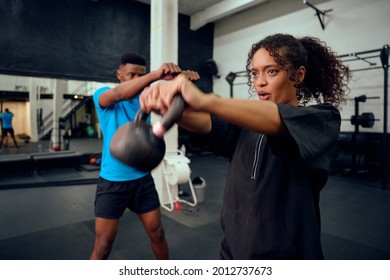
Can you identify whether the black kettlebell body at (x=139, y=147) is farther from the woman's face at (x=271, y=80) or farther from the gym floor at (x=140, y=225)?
the gym floor at (x=140, y=225)

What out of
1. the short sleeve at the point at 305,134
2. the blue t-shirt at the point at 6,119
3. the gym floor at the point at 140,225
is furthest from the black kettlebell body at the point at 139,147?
the blue t-shirt at the point at 6,119

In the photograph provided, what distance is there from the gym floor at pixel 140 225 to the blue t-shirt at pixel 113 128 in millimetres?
1009

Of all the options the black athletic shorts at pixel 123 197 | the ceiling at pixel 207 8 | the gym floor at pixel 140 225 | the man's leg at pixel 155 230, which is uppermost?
the ceiling at pixel 207 8

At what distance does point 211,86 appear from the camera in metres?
8.85

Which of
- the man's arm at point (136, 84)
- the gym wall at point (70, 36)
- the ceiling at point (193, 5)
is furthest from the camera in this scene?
the ceiling at point (193, 5)

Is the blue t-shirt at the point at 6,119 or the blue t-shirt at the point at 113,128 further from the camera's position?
the blue t-shirt at the point at 6,119

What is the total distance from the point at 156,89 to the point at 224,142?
0.48 metres

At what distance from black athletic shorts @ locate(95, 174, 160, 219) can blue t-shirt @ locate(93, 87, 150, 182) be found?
0.13ft

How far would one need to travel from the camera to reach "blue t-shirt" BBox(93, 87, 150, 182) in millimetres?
1694

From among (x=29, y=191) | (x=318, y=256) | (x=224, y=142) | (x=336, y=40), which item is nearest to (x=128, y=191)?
(x=224, y=142)

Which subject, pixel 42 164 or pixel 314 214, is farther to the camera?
pixel 42 164

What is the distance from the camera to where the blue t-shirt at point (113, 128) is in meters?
1.69

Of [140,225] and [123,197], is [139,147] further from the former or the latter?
[140,225]

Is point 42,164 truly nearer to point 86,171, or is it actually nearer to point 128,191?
point 86,171
